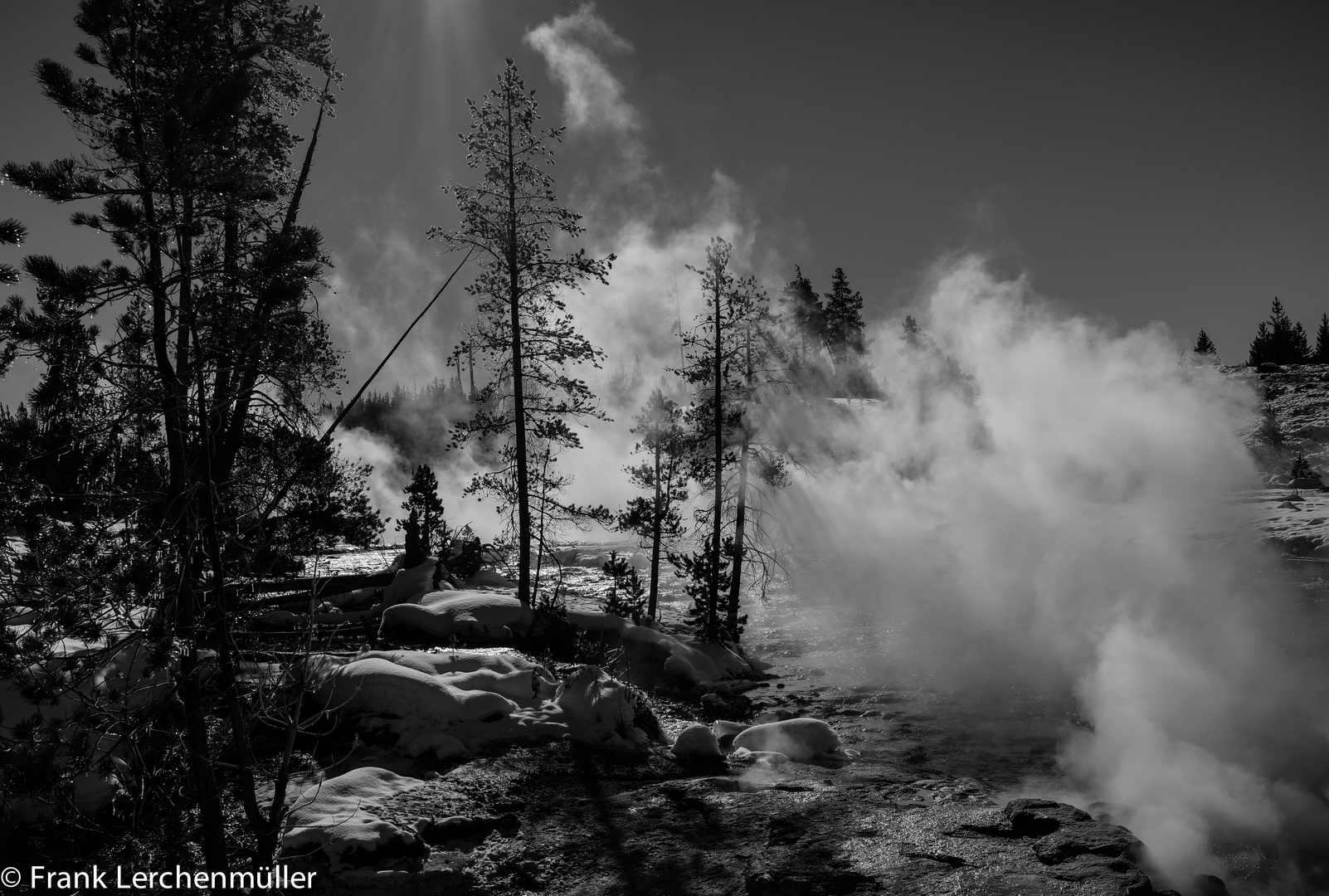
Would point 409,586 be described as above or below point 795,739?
above

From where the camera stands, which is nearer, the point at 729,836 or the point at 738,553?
the point at 729,836

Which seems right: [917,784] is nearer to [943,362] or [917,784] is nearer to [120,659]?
[120,659]

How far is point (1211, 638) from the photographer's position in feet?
65.6

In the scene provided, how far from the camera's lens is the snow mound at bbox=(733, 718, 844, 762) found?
12453 millimetres

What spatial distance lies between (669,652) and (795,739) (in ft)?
23.6

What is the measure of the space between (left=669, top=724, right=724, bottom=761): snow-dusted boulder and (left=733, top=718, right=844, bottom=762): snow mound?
36.0 inches

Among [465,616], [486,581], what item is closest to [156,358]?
[465,616]

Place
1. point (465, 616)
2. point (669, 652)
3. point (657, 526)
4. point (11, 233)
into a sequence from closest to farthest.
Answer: point (11, 233) < point (465, 616) < point (669, 652) < point (657, 526)

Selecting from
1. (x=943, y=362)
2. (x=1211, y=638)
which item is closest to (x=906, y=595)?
(x=1211, y=638)

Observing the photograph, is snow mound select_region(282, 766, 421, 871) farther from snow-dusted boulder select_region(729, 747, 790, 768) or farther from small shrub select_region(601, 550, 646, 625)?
small shrub select_region(601, 550, 646, 625)

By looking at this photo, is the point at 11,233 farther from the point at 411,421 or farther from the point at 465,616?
the point at 411,421

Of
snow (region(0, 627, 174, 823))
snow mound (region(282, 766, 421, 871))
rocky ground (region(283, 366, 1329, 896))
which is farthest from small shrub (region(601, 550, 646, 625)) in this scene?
snow (region(0, 627, 174, 823))

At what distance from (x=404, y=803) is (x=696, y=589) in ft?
49.5

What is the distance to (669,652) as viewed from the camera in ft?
64.3
